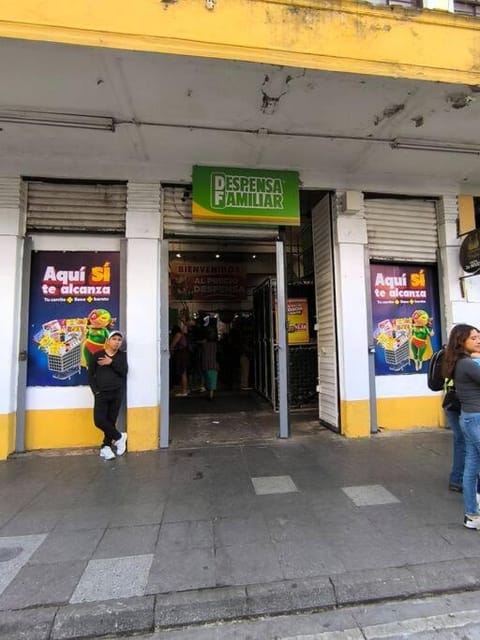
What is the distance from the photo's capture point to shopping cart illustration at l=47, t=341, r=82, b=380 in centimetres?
614

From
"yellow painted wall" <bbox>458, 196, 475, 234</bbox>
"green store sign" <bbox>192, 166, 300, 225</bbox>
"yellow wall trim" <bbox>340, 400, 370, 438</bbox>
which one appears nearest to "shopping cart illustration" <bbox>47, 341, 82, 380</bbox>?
"green store sign" <bbox>192, 166, 300, 225</bbox>

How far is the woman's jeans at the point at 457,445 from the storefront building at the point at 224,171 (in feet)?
6.88

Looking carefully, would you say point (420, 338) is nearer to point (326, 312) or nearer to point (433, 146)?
point (326, 312)

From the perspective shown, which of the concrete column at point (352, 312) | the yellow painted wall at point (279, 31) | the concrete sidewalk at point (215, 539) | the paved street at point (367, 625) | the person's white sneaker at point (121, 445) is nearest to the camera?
the paved street at point (367, 625)

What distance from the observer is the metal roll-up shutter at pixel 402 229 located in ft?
22.6

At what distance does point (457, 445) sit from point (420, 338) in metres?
3.03

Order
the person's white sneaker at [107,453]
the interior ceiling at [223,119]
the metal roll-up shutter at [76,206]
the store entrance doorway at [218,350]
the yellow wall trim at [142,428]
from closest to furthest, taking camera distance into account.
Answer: the interior ceiling at [223,119], the person's white sneaker at [107,453], the yellow wall trim at [142,428], the metal roll-up shutter at [76,206], the store entrance doorway at [218,350]

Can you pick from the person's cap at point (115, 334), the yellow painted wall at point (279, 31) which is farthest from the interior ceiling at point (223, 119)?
the person's cap at point (115, 334)

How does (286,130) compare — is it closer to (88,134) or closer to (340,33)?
(340,33)

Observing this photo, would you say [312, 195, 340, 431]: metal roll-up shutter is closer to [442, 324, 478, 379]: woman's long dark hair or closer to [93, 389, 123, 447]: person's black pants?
[442, 324, 478, 379]: woman's long dark hair

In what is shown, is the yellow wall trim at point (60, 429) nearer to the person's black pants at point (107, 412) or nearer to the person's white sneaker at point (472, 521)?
the person's black pants at point (107, 412)

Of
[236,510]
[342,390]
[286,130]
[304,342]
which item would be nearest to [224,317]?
[304,342]

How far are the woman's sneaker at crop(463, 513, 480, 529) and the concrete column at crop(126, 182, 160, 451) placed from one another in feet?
13.0

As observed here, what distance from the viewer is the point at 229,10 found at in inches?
160
